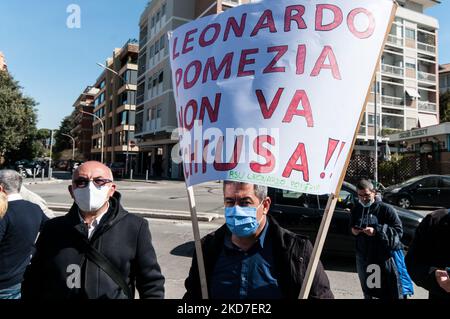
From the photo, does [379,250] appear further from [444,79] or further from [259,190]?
[444,79]

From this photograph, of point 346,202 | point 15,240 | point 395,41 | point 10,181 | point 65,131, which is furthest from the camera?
point 65,131

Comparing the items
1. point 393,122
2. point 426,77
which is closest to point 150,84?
point 393,122

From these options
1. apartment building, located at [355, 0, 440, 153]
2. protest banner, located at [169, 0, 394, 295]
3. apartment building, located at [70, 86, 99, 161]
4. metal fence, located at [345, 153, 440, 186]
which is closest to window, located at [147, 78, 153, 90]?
metal fence, located at [345, 153, 440, 186]

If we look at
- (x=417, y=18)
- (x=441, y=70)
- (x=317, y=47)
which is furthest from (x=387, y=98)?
(x=317, y=47)

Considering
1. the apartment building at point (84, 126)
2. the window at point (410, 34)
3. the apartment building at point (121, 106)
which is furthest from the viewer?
the apartment building at point (84, 126)

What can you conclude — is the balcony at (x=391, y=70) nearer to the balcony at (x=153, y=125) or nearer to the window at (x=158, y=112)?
the window at (x=158, y=112)

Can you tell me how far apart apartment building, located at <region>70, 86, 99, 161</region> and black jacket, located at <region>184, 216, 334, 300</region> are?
271 ft

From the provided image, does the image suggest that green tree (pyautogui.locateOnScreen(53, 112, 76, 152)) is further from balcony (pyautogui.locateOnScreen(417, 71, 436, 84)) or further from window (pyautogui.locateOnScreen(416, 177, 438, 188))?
window (pyautogui.locateOnScreen(416, 177, 438, 188))

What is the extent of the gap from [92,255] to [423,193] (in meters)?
15.8

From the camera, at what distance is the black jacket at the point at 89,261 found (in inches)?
84.2

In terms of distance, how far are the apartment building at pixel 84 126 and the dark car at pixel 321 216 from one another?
259 feet

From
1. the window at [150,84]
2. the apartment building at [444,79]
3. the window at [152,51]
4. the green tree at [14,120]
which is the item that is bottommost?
the green tree at [14,120]

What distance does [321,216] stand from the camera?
20.8ft

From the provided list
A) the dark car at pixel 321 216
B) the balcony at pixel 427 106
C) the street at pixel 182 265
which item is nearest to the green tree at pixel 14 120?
the street at pixel 182 265
